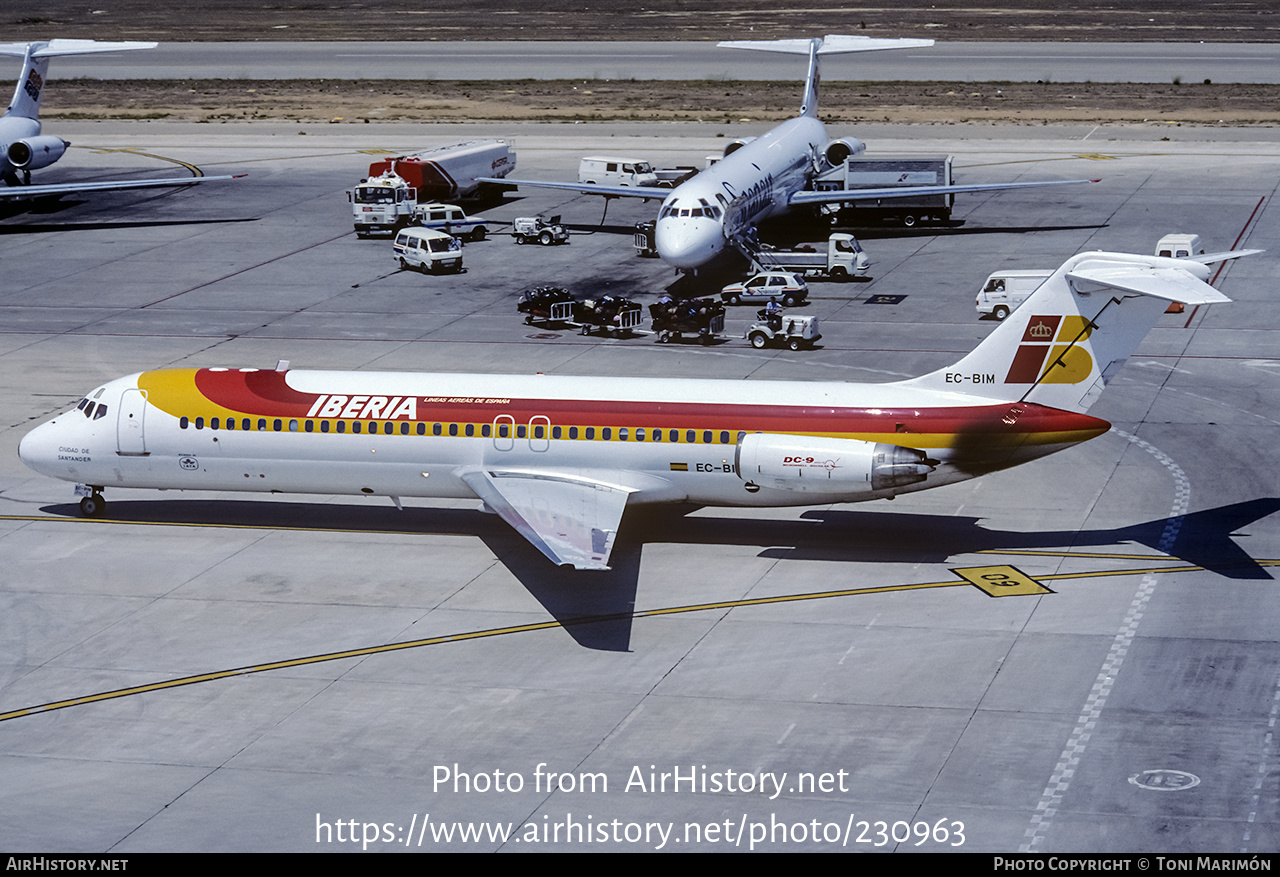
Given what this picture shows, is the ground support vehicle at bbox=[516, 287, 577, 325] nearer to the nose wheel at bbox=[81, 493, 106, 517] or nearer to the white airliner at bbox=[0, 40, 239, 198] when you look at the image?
the nose wheel at bbox=[81, 493, 106, 517]

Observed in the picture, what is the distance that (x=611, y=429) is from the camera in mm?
35000

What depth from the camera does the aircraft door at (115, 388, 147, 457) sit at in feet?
121

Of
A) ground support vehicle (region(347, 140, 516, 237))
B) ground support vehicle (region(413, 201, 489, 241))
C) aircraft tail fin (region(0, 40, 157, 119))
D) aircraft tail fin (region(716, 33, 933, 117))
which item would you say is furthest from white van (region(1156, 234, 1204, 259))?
aircraft tail fin (region(0, 40, 157, 119))

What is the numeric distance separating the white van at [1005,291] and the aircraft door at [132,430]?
30.8 meters

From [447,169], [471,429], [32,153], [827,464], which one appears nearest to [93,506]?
[471,429]

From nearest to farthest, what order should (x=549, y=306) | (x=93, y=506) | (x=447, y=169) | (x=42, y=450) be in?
(x=42, y=450) → (x=93, y=506) → (x=549, y=306) → (x=447, y=169)

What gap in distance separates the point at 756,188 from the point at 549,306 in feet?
43.9

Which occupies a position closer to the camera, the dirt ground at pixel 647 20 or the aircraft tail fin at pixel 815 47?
the aircraft tail fin at pixel 815 47

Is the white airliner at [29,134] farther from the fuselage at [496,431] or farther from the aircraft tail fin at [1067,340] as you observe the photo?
the aircraft tail fin at [1067,340]

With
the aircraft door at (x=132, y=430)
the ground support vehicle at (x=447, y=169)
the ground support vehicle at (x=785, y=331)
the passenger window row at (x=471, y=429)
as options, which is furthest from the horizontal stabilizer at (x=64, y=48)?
the passenger window row at (x=471, y=429)

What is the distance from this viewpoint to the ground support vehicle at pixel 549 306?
185ft

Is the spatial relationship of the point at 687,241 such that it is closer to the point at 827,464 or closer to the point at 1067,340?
the point at 1067,340

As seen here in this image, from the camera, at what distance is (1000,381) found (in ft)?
111

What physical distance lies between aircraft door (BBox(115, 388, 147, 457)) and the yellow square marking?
19184 mm
